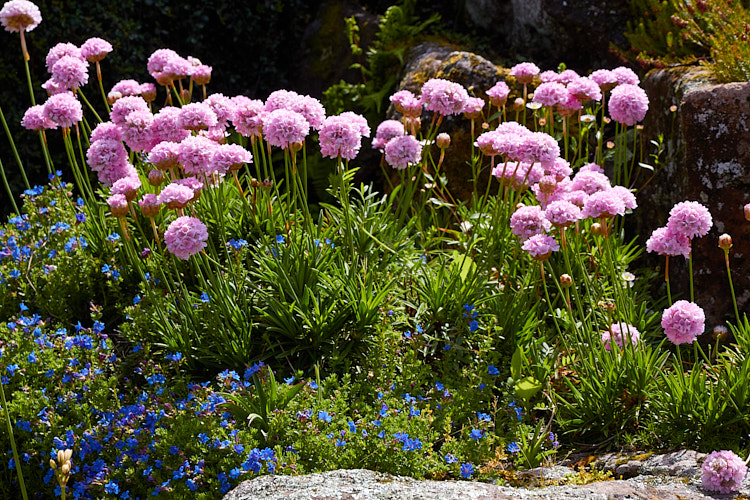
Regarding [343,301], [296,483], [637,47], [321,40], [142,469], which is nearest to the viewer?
[296,483]

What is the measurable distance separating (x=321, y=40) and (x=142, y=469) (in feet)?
18.5

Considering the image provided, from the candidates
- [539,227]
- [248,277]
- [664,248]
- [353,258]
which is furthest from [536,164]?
[248,277]

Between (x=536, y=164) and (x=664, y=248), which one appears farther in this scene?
(x=536, y=164)

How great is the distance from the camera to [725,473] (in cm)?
268

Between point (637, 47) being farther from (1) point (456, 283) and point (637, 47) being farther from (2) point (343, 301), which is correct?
(2) point (343, 301)

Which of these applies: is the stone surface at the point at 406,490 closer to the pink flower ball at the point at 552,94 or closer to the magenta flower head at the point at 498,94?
the pink flower ball at the point at 552,94

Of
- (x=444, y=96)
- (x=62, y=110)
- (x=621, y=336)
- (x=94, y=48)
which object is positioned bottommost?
(x=621, y=336)

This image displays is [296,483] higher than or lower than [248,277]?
lower

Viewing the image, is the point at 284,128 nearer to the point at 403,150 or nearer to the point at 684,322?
the point at 403,150

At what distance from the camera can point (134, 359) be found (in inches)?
148

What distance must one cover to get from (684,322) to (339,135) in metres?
1.81

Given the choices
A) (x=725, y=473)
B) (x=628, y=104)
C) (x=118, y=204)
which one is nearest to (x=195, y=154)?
(x=118, y=204)

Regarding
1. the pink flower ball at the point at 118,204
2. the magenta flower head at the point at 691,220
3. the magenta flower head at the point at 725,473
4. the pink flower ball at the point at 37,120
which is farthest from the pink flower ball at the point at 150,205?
the magenta flower head at the point at 725,473

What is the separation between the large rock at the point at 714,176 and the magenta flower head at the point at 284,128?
8.59ft
